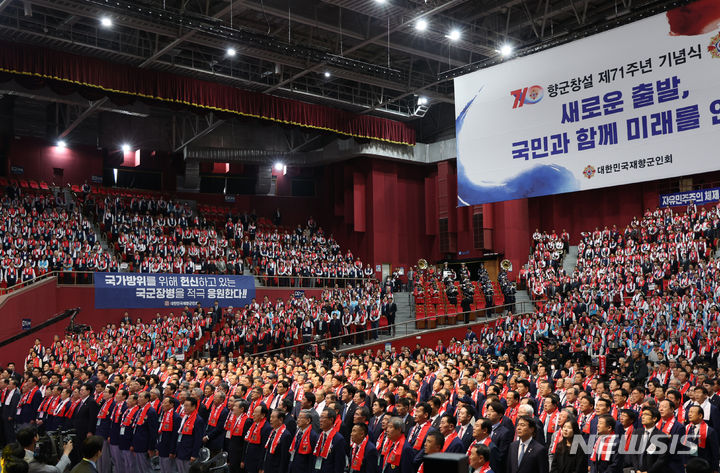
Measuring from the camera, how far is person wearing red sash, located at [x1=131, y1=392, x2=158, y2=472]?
8820 mm

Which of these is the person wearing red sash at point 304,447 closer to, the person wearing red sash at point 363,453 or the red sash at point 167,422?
the person wearing red sash at point 363,453

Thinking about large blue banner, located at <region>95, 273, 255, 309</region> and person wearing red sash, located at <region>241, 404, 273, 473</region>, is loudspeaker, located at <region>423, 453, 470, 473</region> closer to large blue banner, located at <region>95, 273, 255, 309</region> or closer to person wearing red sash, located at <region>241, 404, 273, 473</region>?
person wearing red sash, located at <region>241, 404, 273, 473</region>

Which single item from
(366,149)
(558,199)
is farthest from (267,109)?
(558,199)

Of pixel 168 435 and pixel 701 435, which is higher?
pixel 701 435

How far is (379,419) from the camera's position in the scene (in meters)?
7.75

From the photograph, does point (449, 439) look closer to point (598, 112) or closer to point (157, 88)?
point (598, 112)

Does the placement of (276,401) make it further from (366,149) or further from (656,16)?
(366,149)

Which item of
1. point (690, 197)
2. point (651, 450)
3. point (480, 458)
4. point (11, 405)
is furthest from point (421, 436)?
point (690, 197)

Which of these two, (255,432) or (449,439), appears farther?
(255,432)

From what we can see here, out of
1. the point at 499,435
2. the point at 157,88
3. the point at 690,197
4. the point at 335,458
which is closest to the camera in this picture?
the point at 335,458

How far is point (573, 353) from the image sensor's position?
1602 centimetres

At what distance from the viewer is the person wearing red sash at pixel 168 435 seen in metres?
8.50

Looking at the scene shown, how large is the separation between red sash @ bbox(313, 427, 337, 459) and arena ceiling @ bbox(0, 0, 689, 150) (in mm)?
11113

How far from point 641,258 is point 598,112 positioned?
1042 centimetres
